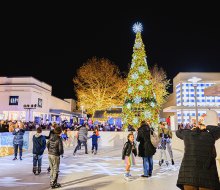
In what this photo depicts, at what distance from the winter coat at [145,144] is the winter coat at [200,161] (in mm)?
4491

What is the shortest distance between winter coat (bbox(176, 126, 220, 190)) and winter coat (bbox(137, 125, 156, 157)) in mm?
4491

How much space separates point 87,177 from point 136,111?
13.9 metres

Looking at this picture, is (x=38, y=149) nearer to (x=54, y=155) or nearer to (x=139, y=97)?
(x=54, y=155)

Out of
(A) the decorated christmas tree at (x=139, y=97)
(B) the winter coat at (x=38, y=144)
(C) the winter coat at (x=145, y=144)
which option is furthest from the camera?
(A) the decorated christmas tree at (x=139, y=97)

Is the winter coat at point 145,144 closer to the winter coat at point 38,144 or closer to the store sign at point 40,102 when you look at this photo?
the winter coat at point 38,144

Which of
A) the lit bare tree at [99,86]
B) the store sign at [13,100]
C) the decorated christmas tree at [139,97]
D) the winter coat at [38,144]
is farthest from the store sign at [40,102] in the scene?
the winter coat at [38,144]

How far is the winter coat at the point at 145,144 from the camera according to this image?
26.1 ft

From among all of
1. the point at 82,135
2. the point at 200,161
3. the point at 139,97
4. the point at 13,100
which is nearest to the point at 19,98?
the point at 13,100

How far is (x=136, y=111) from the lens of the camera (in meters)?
21.6

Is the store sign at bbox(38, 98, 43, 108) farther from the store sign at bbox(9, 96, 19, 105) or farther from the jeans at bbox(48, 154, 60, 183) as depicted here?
the jeans at bbox(48, 154, 60, 183)

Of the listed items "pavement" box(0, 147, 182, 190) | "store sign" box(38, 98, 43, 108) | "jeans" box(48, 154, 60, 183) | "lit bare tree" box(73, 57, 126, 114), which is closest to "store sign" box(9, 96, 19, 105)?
"store sign" box(38, 98, 43, 108)

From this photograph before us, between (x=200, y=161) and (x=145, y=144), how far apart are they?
4.70 metres

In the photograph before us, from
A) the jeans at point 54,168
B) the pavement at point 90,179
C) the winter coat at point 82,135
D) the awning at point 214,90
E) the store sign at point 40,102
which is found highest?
the store sign at point 40,102

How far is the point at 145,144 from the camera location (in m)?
8.02
